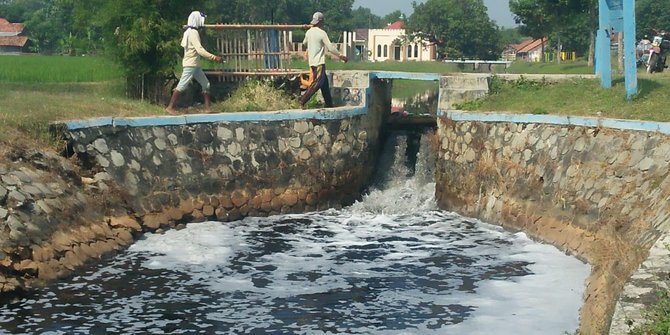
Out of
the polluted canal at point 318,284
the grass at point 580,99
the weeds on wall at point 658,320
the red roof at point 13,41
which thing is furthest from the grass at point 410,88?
the red roof at point 13,41

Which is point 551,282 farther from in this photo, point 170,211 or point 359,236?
point 170,211

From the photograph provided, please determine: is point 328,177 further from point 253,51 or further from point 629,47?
point 629,47

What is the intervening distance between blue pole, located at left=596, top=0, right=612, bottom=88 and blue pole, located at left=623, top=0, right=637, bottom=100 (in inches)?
38.8

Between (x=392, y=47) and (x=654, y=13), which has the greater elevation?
(x=654, y=13)

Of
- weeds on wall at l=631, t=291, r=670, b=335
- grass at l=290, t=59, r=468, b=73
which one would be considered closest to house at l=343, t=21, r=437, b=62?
grass at l=290, t=59, r=468, b=73

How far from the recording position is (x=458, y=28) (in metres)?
57.6

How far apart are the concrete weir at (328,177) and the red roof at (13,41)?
5383 cm

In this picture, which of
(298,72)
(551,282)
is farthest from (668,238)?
(298,72)

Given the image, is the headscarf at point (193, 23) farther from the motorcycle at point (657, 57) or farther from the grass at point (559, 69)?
the grass at point (559, 69)

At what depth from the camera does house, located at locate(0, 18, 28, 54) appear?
6512 cm

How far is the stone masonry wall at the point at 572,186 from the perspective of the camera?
33.0 ft

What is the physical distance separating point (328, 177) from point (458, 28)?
44.0 meters

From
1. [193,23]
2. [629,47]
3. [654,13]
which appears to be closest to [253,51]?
[193,23]

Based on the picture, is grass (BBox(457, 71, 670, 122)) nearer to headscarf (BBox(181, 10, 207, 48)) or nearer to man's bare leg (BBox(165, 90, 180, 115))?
headscarf (BBox(181, 10, 207, 48))
